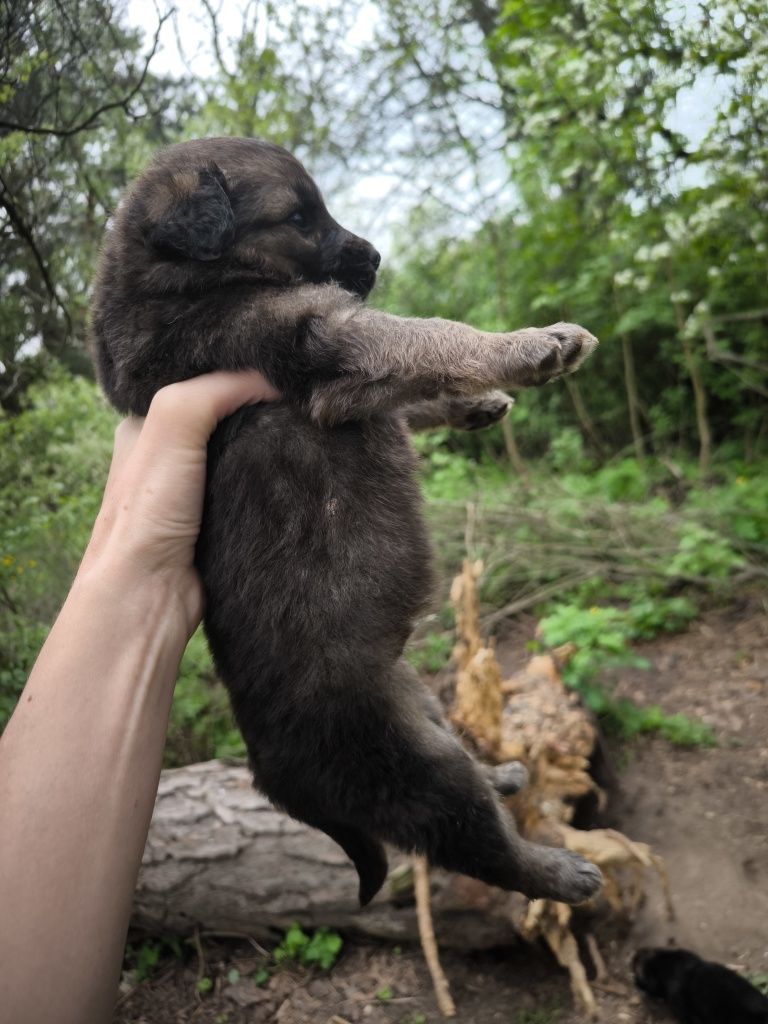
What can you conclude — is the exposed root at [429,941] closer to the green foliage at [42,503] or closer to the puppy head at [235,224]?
the green foliage at [42,503]

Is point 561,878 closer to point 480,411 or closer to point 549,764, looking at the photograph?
point 549,764

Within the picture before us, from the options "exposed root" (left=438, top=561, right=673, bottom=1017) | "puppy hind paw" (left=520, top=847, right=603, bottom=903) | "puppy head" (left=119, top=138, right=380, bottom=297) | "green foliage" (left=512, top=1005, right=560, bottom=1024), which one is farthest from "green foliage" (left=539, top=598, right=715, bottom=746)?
"puppy head" (left=119, top=138, right=380, bottom=297)

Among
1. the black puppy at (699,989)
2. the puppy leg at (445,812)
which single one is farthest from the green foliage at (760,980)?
the puppy leg at (445,812)

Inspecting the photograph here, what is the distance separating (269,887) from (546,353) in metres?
2.76

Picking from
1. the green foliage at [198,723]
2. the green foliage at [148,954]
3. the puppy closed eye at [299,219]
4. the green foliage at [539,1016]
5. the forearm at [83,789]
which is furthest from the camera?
the green foliage at [198,723]

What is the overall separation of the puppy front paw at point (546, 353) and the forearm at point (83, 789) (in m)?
1.31

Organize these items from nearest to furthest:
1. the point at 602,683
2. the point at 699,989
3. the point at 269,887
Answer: the point at 699,989 → the point at 269,887 → the point at 602,683

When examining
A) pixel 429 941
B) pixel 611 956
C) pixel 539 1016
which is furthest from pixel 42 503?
pixel 611 956

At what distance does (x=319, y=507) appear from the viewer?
2443mm

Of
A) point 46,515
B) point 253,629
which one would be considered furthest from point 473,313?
point 253,629

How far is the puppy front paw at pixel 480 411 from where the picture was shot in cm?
308

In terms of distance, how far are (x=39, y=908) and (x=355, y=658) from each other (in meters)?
1.04

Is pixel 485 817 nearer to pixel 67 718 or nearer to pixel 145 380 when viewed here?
pixel 67 718

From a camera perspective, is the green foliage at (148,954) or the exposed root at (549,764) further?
the green foliage at (148,954)
